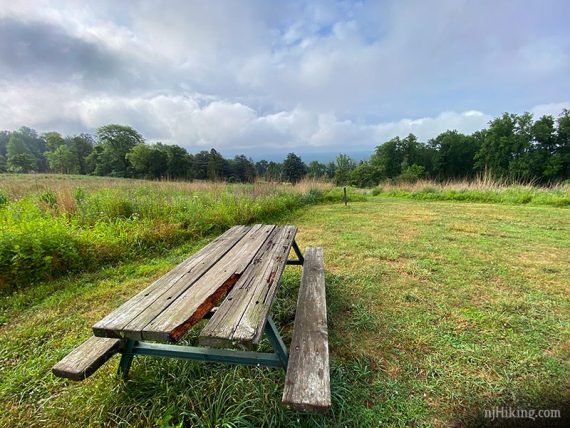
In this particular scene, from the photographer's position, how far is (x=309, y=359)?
1245 mm

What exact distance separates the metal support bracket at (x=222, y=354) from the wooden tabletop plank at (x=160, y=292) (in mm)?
309

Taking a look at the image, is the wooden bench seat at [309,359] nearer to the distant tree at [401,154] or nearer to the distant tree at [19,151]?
the distant tree at [401,154]

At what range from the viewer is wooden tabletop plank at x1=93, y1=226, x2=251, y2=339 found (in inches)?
44.4

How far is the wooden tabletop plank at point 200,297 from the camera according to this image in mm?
1069

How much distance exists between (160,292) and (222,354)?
0.48 m

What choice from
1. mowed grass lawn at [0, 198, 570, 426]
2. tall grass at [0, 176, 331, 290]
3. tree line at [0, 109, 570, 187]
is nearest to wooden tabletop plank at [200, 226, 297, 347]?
mowed grass lawn at [0, 198, 570, 426]

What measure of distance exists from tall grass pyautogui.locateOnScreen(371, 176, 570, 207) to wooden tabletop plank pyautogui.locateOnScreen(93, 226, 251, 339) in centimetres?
982

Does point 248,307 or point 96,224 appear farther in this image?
point 96,224

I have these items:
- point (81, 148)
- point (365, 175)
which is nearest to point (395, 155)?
point (365, 175)

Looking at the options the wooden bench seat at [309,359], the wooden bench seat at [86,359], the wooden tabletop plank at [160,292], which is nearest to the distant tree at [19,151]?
the wooden tabletop plank at [160,292]

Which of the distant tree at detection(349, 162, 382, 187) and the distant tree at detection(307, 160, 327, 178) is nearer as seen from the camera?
the distant tree at detection(307, 160, 327, 178)

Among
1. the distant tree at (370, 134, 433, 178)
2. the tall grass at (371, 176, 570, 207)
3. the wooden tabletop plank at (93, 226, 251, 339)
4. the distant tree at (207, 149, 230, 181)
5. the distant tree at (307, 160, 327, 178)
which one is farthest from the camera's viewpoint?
the distant tree at (370, 134, 433, 178)

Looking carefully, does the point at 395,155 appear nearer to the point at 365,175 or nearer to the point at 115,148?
the point at 365,175

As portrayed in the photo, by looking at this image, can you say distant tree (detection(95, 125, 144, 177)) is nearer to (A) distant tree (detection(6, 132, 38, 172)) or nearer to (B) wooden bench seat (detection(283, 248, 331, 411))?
(A) distant tree (detection(6, 132, 38, 172))
